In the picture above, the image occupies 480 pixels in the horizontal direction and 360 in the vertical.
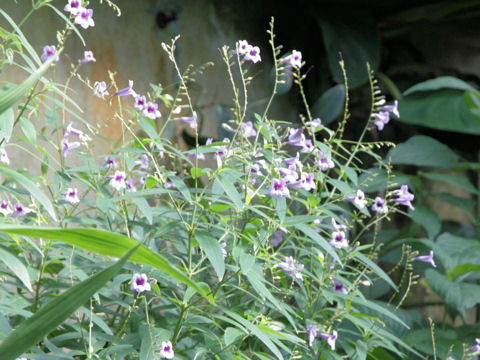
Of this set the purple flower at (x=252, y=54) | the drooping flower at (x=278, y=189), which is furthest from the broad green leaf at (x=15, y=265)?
the purple flower at (x=252, y=54)

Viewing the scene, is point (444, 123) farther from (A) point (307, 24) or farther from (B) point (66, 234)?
(B) point (66, 234)

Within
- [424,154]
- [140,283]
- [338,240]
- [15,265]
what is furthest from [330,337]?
[424,154]

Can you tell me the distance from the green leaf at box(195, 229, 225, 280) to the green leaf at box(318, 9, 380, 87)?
1.87m

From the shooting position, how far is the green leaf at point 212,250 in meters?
0.87

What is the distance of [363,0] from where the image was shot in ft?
9.46

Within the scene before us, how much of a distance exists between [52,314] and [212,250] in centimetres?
38

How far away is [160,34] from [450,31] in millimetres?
1444

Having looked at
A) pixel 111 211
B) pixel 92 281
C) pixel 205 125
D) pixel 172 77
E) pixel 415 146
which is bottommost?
pixel 415 146

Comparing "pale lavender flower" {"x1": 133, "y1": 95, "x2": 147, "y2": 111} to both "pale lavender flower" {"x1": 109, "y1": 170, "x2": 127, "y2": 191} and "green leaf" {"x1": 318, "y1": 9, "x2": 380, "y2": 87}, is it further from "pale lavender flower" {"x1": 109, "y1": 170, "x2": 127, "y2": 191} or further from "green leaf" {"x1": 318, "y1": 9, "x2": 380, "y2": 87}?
"green leaf" {"x1": 318, "y1": 9, "x2": 380, "y2": 87}

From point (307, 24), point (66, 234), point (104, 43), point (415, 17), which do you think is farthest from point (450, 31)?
point (66, 234)

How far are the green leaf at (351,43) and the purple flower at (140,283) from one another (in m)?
1.87

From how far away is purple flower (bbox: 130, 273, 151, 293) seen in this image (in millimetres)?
970

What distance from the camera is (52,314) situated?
1.76ft

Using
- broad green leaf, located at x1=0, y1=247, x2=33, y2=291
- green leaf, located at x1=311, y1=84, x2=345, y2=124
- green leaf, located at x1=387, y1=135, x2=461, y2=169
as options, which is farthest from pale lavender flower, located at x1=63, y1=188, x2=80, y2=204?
green leaf, located at x1=387, y1=135, x2=461, y2=169
